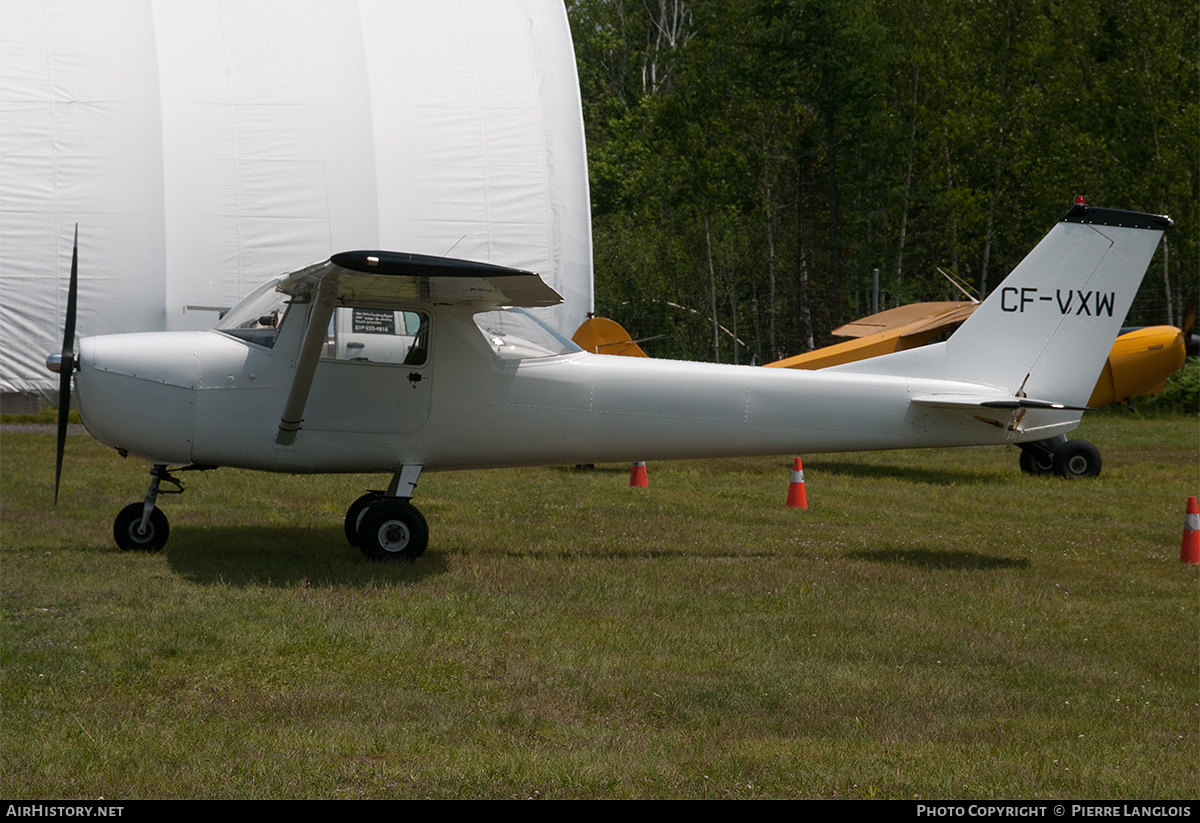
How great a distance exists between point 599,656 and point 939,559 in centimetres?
428

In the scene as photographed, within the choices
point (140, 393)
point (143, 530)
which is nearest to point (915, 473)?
point (143, 530)

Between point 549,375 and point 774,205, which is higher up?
point 774,205

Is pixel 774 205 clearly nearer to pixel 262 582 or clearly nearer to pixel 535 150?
pixel 535 150

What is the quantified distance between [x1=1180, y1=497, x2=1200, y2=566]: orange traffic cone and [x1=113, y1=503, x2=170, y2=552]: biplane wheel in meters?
8.34

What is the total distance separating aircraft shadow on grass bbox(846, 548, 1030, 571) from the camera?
921cm

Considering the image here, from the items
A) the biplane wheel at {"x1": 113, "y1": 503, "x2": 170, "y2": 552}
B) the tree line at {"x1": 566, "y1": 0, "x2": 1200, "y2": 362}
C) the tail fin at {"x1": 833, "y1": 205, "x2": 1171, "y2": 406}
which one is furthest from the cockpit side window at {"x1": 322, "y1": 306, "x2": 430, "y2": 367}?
the tree line at {"x1": 566, "y1": 0, "x2": 1200, "y2": 362}

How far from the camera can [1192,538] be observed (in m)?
9.60

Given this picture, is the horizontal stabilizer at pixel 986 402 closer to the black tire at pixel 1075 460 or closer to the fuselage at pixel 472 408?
the fuselage at pixel 472 408

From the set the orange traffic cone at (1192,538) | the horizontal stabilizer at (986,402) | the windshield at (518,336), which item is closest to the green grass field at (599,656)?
the orange traffic cone at (1192,538)

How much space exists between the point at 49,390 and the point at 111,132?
4024 mm

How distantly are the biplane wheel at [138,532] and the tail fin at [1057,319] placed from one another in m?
5.70

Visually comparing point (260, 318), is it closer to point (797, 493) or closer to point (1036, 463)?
point (797, 493)
